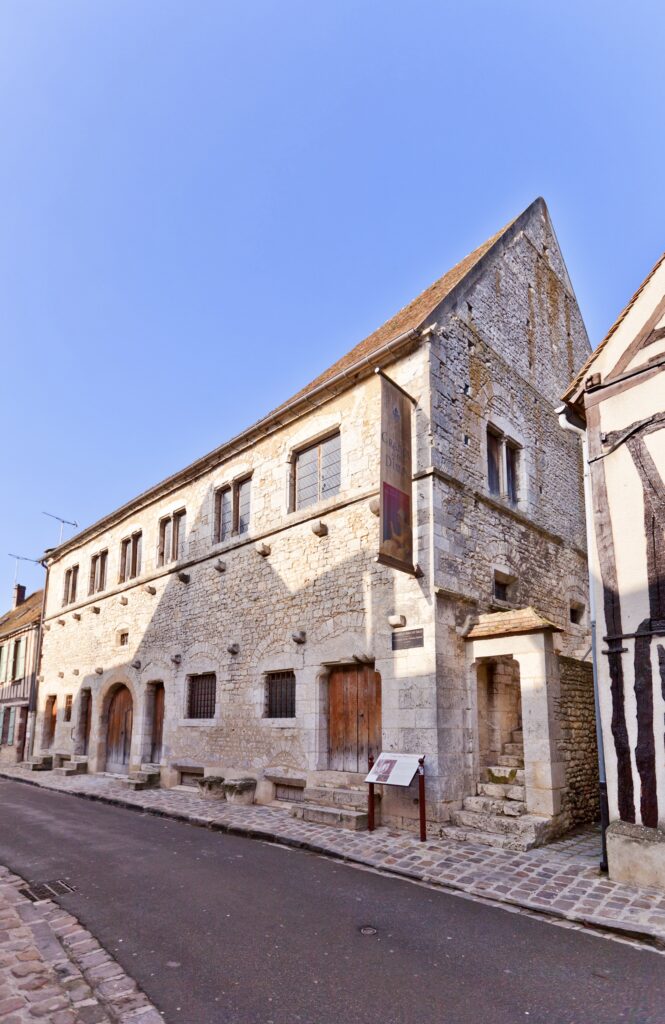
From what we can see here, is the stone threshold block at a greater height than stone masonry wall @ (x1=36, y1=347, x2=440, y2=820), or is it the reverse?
stone masonry wall @ (x1=36, y1=347, x2=440, y2=820)

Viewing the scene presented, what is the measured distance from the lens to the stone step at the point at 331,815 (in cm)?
764

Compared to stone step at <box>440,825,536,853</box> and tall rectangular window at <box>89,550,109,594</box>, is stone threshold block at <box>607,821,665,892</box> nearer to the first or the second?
stone step at <box>440,825,536,853</box>

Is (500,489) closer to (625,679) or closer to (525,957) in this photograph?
(625,679)

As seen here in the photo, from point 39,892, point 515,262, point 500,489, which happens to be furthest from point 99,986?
point 515,262

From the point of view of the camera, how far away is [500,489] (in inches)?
396

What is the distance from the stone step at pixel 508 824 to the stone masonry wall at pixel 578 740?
70cm

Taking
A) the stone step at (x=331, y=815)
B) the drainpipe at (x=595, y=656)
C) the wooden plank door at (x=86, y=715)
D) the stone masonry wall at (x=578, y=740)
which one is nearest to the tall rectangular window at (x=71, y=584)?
the wooden plank door at (x=86, y=715)

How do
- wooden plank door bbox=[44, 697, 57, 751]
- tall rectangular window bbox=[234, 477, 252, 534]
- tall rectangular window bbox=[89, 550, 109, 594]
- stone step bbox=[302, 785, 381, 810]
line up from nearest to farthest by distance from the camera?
stone step bbox=[302, 785, 381, 810] < tall rectangular window bbox=[234, 477, 252, 534] < tall rectangular window bbox=[89, 550, 109, 594] < wooden plank door bbox=[44, 697, 57, 751]

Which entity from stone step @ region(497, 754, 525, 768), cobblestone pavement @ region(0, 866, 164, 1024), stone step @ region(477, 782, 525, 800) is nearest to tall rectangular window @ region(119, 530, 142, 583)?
stone step @ region(497, 754, 525, 768)

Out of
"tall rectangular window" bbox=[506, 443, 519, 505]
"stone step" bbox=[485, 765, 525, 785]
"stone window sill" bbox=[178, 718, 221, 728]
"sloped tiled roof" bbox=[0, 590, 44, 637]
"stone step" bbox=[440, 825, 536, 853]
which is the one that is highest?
"tall rectangular window" bbox=[506, 443, 519, 505]

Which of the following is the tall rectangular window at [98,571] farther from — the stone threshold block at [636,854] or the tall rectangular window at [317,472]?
the stone threshold block at [636,854]

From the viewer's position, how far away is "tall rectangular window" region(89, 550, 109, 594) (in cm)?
1653

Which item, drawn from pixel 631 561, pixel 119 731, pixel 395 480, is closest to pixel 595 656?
pixel 631 561

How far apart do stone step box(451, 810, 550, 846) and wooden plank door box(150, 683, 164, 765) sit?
24.8ft
